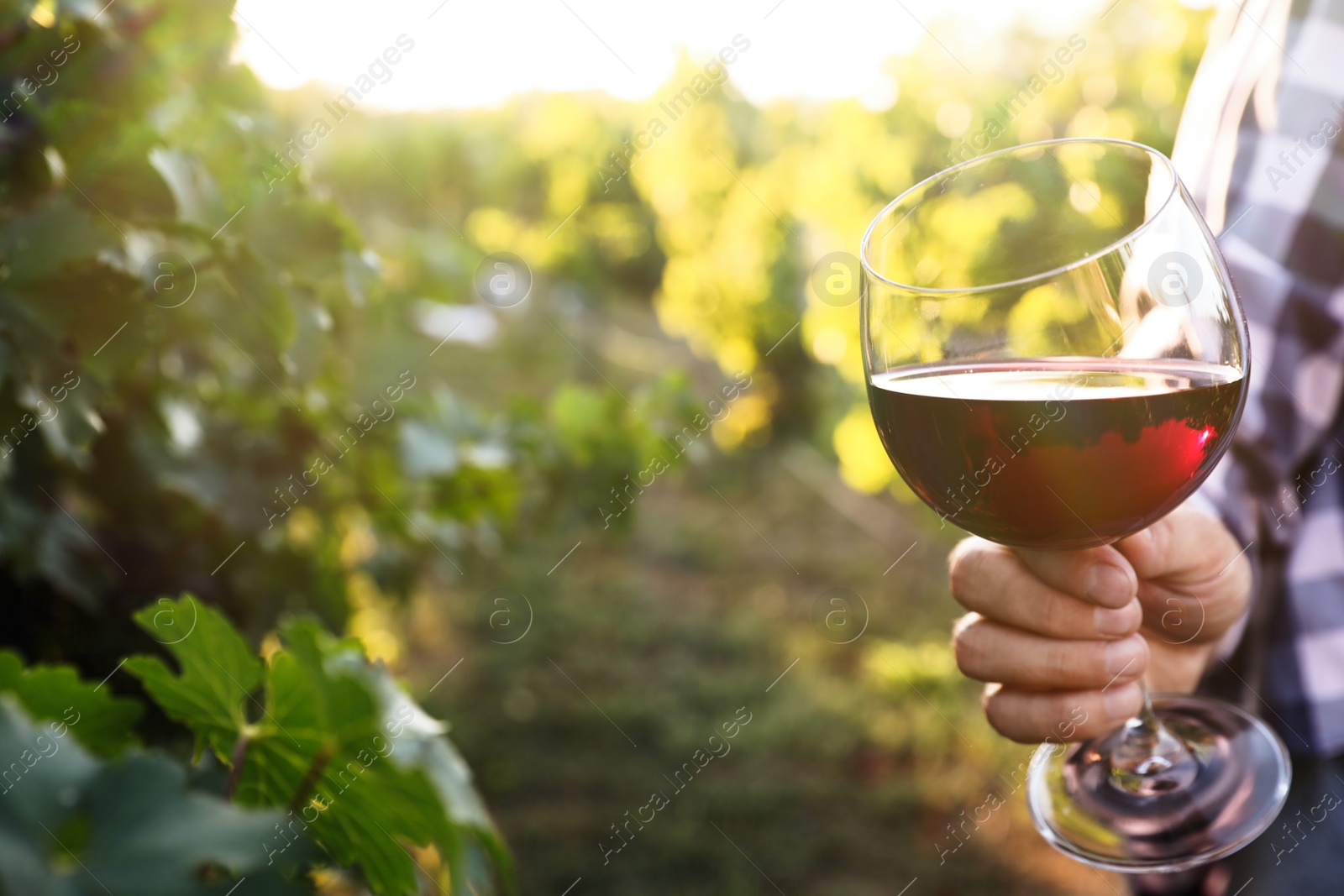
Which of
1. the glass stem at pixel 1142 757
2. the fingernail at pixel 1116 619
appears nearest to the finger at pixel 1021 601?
the fingernail at pixel 1116 619

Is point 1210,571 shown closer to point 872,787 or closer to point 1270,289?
point 1270,289

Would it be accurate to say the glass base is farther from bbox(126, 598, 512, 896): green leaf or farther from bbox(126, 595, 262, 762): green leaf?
bbox(126, 595, 262, 762): green leaf

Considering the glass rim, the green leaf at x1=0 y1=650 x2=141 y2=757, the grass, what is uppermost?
the green leaf at x1=0 y1=650 x2=141 y2=757

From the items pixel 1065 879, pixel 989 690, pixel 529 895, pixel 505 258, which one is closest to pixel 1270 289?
pixel 989 690

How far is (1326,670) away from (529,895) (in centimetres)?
239

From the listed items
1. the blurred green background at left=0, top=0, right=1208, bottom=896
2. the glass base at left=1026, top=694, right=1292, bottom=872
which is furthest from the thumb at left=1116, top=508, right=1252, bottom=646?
the blurred green background at left=0, top=0, right=1208, bottom=896

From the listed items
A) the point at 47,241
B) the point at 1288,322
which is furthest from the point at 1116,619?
the point at 47,241

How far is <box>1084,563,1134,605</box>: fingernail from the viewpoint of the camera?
803 mm

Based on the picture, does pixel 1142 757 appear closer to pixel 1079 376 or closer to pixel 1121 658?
pixel 1121 658

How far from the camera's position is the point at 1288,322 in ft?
4.01

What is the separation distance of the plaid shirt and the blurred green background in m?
1.15

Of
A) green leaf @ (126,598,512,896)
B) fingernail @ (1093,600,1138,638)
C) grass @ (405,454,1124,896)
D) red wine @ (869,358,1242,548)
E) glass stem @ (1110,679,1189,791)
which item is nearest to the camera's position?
green leaf @ (126,598,512,896)

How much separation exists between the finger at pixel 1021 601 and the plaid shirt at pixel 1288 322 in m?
0.42

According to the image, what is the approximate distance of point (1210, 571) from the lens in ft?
3.22
